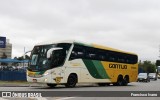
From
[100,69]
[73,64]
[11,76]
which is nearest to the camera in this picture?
[73,64]

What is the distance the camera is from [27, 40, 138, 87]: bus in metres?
25.9

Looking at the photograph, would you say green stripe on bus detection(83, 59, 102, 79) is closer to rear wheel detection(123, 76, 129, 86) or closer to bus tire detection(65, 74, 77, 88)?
bus tire detection(65, 74, 77, 88)

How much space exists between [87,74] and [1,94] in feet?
52.8

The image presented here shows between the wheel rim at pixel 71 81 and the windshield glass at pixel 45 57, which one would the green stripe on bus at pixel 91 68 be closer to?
the wheel rim at pixel 71 81

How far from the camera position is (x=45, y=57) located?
85.7ft

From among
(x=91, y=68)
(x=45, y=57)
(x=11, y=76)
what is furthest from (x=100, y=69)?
(x=11, y=76)

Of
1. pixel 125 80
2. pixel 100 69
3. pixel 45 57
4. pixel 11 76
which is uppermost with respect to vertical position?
pixel 45 57

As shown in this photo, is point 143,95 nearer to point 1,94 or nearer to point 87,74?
point 1,94

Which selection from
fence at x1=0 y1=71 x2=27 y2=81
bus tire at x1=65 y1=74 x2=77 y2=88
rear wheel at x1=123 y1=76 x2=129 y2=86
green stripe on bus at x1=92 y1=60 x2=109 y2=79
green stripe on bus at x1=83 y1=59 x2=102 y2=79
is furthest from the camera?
fence at x1=0 y1=71 x2=27 y2=81

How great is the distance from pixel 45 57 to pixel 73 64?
259 cm

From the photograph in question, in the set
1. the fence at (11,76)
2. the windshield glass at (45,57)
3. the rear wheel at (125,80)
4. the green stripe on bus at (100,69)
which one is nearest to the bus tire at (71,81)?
the windshield glass at (45,57)

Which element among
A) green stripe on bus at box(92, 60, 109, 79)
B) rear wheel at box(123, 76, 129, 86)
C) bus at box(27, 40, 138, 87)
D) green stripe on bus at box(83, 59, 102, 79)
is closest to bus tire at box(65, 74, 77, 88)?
bus at box(27, 40, 138, 87)

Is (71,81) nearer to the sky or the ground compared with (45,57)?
nearer to the ground

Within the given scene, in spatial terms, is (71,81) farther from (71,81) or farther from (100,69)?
(100,69)
